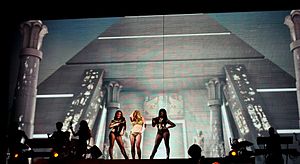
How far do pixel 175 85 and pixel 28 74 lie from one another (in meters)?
4.08

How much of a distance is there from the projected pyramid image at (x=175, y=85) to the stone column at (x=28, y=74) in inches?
9.0

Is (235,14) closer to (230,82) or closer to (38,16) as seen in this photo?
(230,82)

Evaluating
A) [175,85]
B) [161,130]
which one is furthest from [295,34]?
[161,130]

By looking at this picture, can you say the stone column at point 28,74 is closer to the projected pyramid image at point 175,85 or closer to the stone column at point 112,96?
the projected pyramid image at point 175,85

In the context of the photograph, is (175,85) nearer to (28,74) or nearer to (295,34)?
Answer: (295,34)

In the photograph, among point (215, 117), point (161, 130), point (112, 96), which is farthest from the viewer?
point (112, 96)

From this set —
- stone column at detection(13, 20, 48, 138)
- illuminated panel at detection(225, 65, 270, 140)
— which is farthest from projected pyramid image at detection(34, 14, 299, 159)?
stone column at detection(13, 20, 48, 138)

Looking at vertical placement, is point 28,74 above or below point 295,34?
below

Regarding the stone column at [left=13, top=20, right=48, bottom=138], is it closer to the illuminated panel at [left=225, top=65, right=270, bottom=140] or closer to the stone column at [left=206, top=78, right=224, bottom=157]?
the stone column at [left=206, top=78, right=224, bottom=157]

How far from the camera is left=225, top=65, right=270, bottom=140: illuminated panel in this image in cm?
1057

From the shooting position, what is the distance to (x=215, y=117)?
10922mm

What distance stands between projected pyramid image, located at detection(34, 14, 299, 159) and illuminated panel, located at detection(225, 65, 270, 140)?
3 centimetres

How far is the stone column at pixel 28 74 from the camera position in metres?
10.6

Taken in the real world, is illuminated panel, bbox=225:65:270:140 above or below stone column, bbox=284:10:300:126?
below
